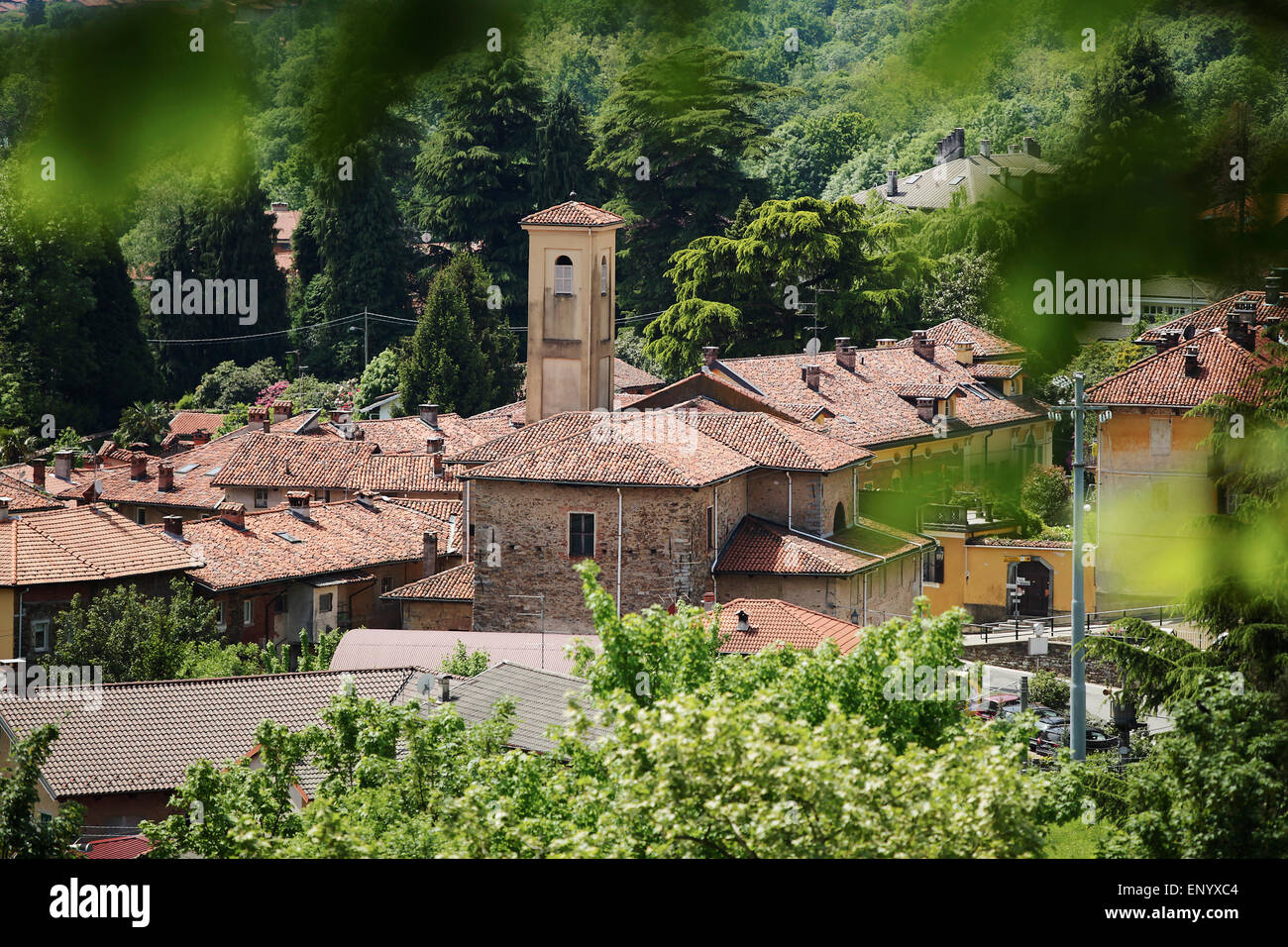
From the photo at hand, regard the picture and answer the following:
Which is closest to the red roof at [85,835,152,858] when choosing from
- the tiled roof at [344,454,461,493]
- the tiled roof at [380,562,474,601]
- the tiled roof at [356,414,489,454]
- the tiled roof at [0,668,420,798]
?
the tiled roof at [0,668,420,798]

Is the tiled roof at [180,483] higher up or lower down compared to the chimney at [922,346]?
lower down

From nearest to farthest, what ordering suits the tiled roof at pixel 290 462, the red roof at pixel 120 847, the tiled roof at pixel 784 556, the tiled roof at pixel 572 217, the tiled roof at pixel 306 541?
the red roof at pixel 120 847 < the tiled roof at pixel 784 556 < the tiled roof at pixel 306 541 < the tiled roof at pixel 572 217 < the tiled roof at pixel 290 462

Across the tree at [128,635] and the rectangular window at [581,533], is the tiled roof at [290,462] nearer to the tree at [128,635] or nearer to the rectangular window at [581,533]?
the tree at [128,635]

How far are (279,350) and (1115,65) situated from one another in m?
39.9

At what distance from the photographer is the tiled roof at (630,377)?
115 feet

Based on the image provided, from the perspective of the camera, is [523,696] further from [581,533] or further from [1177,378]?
[1177,378]

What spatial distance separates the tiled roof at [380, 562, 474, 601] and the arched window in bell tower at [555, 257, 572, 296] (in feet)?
18.4

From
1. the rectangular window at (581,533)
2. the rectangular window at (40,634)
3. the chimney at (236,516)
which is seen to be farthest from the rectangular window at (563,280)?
the rectangular window at (40,634)

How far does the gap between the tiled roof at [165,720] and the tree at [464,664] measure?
1.30m

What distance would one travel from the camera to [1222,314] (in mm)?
2160

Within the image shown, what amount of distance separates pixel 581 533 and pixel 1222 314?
19.3 metres

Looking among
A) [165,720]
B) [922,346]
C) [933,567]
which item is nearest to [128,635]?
[165,720]

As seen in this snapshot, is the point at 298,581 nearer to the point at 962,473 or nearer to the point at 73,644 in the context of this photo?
the point at 73,644
